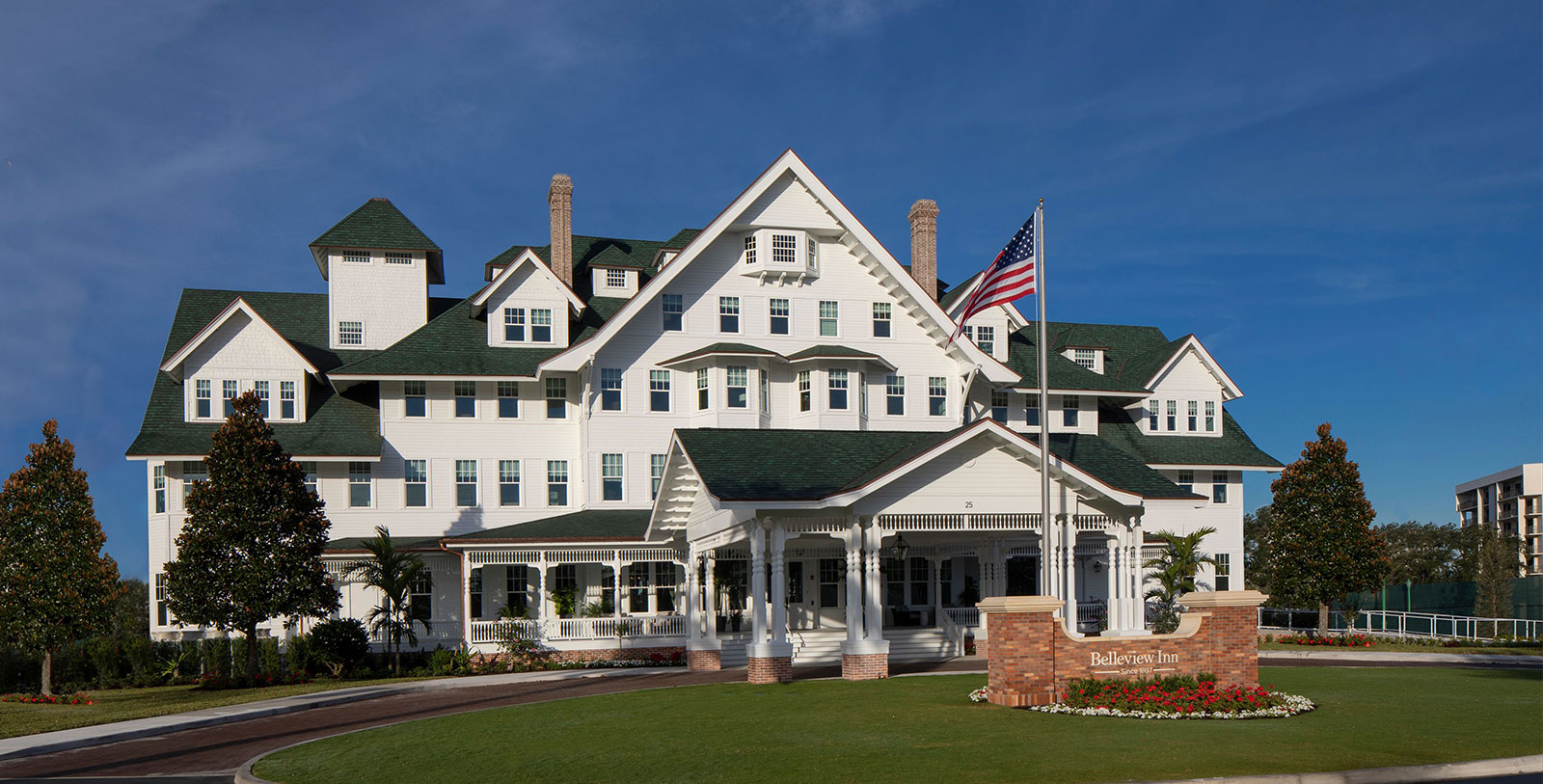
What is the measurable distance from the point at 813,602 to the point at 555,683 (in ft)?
36.6

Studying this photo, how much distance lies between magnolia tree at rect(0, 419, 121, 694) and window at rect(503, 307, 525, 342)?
45.4 ft

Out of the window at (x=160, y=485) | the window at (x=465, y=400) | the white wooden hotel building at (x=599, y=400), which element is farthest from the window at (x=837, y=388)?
the window at (x=160, y=485)

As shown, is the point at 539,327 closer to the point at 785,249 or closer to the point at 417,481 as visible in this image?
the point at 417,481

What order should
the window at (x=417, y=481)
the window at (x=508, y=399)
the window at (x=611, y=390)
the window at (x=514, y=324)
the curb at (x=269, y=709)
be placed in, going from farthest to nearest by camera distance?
the window at (x=514, y=324) < the window at (x=508, y=399) < the window at (x=417, y=481) < the window at (x=611, y=390) < the curb at (x=269, y=709)

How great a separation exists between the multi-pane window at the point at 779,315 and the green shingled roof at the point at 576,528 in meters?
7.32

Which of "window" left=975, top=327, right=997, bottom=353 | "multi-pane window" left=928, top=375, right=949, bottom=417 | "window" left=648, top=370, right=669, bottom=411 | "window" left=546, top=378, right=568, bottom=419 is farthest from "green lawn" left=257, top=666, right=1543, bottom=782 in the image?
"window" left=975, top=327, right=997, bottom=353

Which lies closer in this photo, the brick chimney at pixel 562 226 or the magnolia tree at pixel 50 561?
the magnolia tree at pixel 50 561

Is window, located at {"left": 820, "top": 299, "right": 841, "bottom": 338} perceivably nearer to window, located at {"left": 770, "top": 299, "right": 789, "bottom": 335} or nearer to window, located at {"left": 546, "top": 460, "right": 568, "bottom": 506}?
window, located at {"left": 770, "top": 299, "right": 789, "bottom": 335}

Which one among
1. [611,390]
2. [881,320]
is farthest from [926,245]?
[611,390]

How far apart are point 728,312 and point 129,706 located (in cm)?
2076

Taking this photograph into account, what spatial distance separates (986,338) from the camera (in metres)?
45.7

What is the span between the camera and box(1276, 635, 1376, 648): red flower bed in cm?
3778

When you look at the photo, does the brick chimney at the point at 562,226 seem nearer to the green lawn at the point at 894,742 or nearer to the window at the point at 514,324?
the window at the point at 514,324

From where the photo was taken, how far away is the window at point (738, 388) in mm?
39312
